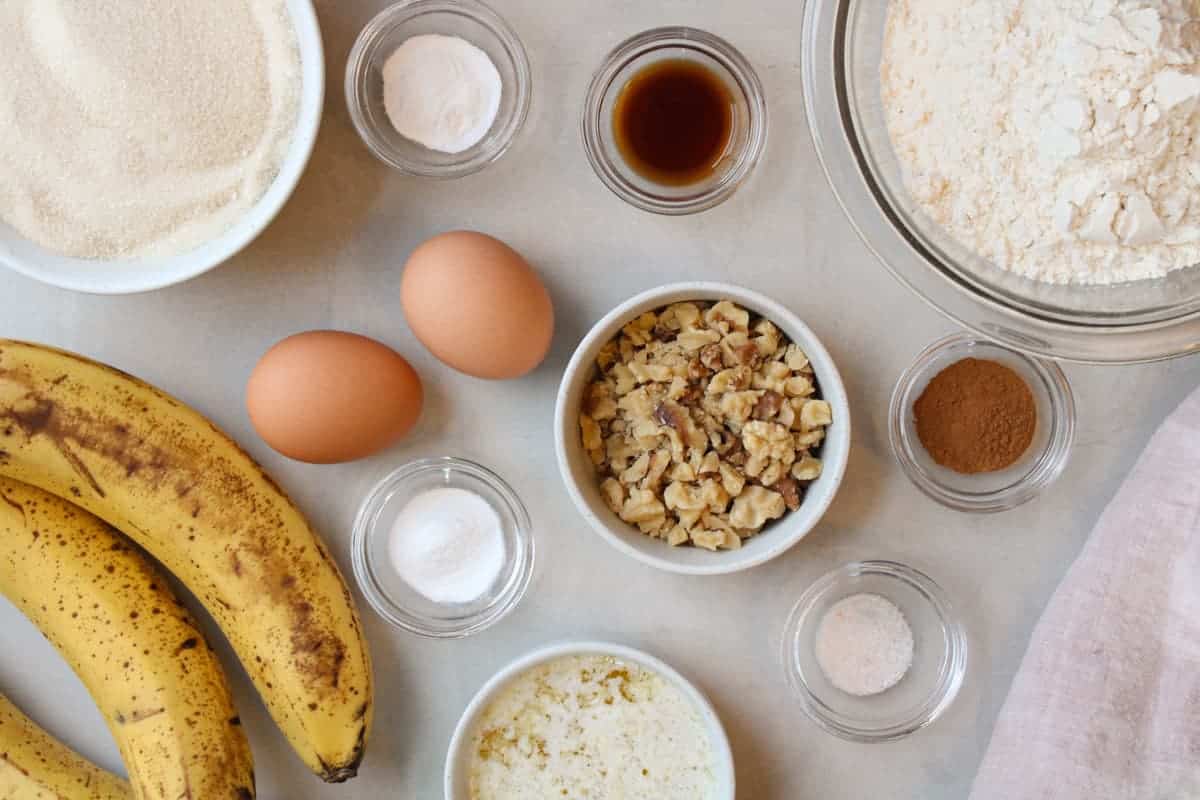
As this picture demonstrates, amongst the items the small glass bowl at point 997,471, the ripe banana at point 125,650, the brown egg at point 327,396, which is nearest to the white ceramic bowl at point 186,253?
the brown egg at point 327,396

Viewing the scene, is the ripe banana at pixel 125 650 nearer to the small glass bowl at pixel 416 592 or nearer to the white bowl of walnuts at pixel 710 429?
the small glass bowl at pixel 416 592

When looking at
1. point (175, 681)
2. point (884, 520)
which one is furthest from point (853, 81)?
point (175, 681)

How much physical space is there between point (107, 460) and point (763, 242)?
77cm

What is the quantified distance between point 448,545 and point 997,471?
660 millimetres

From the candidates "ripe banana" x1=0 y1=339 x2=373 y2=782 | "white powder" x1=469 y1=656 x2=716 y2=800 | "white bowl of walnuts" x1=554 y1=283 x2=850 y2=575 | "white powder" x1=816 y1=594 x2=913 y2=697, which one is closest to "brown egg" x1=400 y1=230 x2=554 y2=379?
"white bowl of walnuts" x1=554 y1=283 x2=850 y2=575

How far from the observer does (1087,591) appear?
3.90 feet

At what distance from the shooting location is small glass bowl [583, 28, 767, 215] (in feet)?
3.89

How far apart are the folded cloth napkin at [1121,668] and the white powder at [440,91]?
0.87 m

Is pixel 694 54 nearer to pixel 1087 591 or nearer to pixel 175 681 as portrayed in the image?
pixel 1087 591

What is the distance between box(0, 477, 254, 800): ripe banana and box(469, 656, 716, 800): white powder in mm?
306

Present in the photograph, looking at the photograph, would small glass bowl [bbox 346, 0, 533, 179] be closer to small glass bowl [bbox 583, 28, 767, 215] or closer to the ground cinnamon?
small glass bowl [bbox 583, 28, 767, 215]

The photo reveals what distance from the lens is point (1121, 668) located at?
1.19 meters

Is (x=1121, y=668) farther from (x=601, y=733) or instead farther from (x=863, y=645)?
(x=601, y=733)

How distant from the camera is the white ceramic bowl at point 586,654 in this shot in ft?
3.86
